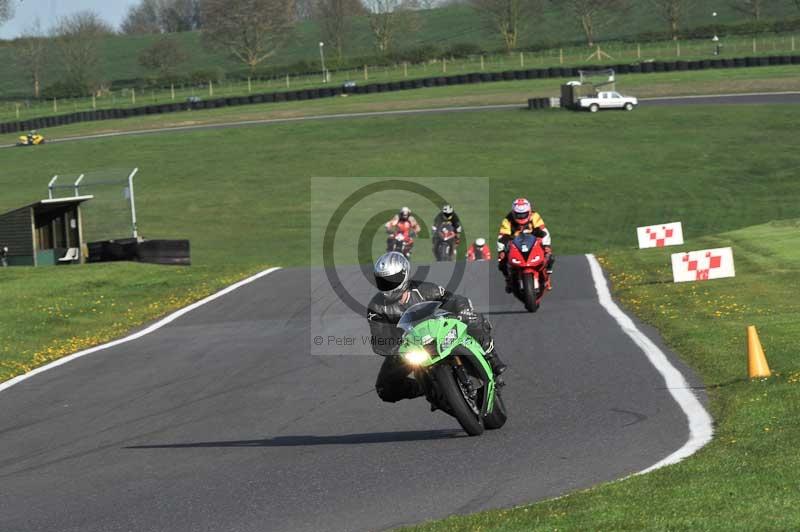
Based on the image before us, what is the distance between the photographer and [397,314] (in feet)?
30.0

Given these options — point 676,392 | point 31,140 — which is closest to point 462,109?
point 31,140

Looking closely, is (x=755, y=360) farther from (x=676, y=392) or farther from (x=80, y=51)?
(x=80, y=51)

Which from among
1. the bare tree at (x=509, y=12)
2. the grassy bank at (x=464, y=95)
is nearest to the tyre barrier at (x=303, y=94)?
the grassy bank at (x=464, y=95)

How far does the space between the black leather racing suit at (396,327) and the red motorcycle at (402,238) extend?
1818 centimetres

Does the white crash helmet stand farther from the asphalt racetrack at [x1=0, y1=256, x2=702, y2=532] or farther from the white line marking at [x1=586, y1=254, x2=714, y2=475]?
the white line marking at [x1=586, y1=254, x2=714, y2=475]

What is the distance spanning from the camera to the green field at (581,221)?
7.05 metres

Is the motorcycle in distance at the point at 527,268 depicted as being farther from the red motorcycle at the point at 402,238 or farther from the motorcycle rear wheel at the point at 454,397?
the red motorcycle at the point at 402,238

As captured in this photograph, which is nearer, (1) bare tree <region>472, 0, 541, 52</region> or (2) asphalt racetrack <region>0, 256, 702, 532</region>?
(2) asphalt racetrack <region>0, 256, 702, 532</region>

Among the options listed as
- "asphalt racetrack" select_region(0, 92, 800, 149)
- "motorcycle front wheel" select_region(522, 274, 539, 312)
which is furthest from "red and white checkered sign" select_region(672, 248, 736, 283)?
"asphalt racetrack" select_region(0, 92, 800, 149)

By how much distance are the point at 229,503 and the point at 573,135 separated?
157ft

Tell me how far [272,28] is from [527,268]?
9713 centimetres

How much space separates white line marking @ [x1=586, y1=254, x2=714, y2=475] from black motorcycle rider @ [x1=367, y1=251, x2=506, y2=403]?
5.05 ft

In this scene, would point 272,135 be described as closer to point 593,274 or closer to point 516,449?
point 593,274

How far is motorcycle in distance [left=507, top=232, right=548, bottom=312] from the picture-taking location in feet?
55.7
